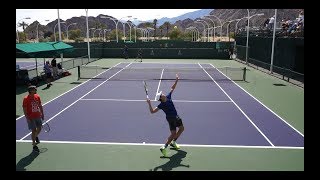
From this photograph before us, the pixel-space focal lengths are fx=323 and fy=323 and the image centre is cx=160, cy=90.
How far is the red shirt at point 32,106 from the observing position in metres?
8.96

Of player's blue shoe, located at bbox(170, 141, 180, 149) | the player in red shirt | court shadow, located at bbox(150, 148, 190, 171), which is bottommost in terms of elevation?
court shadow, located at bbox(150, 148, 190, 171)

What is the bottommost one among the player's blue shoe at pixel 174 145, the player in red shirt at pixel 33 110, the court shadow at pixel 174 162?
the court shadow at pixel 174 162

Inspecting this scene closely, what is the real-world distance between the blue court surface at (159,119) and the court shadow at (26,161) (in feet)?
4.39

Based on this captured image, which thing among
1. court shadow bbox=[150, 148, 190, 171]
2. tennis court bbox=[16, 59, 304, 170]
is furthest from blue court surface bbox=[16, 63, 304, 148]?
court shadow bbox=[150, 148, 190, 171]

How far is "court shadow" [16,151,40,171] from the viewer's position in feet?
26.9

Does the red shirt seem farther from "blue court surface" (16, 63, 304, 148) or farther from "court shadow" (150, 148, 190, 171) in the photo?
"court shadow" (150, 148, 190, 171)

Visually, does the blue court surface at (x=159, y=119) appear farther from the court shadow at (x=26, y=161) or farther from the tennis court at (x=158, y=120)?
the court shadow at (x=26, y=161)

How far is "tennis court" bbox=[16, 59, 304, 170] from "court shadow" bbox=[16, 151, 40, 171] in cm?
80

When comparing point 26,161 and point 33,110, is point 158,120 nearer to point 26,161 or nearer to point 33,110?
point 33,110

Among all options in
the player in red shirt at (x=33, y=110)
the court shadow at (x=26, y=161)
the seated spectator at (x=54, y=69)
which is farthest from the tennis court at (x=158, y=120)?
the seated spectator at (x=54, y=69)

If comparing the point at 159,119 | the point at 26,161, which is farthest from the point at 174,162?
the point at 159,119

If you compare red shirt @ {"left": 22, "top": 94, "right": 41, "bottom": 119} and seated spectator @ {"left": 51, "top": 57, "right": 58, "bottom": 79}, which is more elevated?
seated spectator @ {"left": 51, "top": 57, "right": 58, "bottom": 79}

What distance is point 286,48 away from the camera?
26812mm
